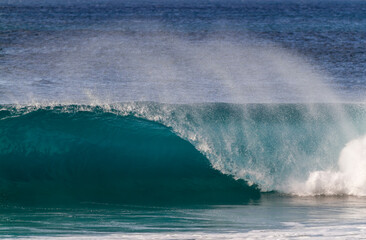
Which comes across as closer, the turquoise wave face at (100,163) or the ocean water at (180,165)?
the ocean water at (180,165)

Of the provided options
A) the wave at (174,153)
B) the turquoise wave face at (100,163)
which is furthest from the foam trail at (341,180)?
the turquoise wave face at (100,163)

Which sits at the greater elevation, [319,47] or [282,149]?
[319,47]

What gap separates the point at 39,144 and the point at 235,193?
323 centimetres

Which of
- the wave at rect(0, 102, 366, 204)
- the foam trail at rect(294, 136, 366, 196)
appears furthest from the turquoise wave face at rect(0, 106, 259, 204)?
the foam trail at rect(294, 136, 366, 196)

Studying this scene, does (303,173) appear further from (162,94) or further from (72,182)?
(162,94)

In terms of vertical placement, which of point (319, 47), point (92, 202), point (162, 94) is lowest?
point (92, 202)

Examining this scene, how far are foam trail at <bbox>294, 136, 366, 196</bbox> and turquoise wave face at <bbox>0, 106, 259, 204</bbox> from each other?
77cm

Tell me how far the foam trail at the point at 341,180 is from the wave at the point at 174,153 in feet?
0.04

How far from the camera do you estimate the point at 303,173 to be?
26.8 ft

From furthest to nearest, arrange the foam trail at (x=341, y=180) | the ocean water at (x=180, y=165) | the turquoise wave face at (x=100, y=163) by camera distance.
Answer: the turquoise wave face at (x=100, y=163) → the foam trail at (x=341, y=180) → the ocean water at (x=180, y=165)

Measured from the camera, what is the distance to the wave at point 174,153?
8.00 meters

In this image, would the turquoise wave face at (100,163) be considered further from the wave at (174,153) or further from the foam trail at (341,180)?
the foam trail at (341,180)

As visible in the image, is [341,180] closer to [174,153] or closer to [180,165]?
[180,165]

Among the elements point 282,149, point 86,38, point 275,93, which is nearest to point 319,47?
point 86,38
